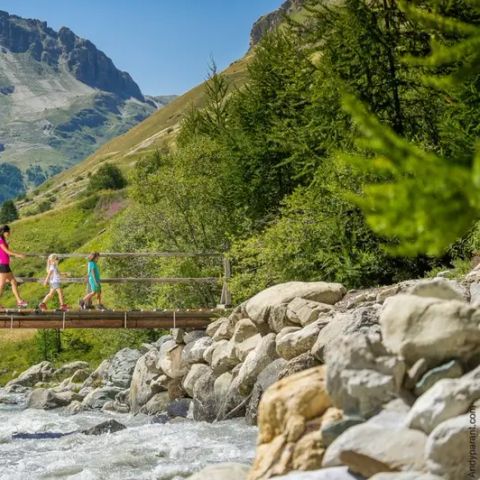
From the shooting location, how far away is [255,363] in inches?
674

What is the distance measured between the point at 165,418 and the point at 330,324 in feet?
26.5

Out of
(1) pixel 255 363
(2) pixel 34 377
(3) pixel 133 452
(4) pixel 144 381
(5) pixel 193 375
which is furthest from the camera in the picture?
(2) pixel 34 377

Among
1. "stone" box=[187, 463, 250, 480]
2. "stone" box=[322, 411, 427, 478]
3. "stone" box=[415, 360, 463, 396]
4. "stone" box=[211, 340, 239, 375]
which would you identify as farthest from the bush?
"stone" box=[322, 411, 427, 478]

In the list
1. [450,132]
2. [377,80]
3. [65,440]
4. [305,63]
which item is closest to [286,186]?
[305,63]

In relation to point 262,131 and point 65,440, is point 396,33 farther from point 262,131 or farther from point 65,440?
point 65,440

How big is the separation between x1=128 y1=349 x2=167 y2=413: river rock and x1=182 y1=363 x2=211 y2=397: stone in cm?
224

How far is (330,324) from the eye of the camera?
13820 millimetres

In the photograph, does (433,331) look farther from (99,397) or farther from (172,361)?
(99,397)

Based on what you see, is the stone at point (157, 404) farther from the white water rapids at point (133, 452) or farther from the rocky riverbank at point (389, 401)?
the rocky riverbank at point (389, 401)

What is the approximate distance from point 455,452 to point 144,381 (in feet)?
A: 59.0

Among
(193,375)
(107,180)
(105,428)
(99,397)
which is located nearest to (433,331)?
(105,428)

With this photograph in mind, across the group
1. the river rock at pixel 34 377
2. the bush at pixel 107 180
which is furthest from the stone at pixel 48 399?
the bush at pixel 107 180

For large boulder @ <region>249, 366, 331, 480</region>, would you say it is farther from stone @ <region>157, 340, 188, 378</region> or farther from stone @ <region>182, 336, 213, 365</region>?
stone @ <region>157, 340, 188, 378</region>

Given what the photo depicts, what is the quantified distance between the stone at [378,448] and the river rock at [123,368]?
21791 mm
